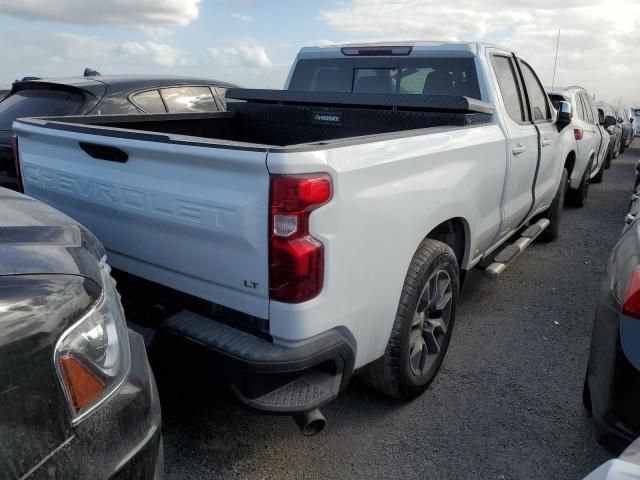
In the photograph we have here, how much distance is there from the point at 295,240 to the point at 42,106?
13.2ft

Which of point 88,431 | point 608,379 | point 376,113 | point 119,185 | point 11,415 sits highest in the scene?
point 376,113

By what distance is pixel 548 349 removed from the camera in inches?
152

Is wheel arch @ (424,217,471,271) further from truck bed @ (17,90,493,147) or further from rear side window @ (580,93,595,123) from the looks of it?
rear side window @ (580,93,595,123)

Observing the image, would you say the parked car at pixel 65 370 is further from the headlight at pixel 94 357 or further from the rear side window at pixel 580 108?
the rear side window at pixel 580 108

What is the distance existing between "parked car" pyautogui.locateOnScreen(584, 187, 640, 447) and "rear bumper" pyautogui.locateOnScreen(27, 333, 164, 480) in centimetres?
166

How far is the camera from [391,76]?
4.57 metres

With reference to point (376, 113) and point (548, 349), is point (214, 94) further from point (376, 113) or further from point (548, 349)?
point (548, 349)

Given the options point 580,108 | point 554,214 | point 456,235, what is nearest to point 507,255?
point 456,235

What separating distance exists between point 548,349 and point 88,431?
3224mm

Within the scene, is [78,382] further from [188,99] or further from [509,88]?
[188,99]

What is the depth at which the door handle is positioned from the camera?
401 centimetres

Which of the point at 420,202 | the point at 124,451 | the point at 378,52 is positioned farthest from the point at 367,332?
the point at 378,52

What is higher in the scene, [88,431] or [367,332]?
[88,431]

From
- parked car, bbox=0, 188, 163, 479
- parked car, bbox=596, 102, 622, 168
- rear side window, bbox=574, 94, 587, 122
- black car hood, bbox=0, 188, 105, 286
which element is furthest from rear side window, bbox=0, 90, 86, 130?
parked car, bbox=596, 102, 622, 168
